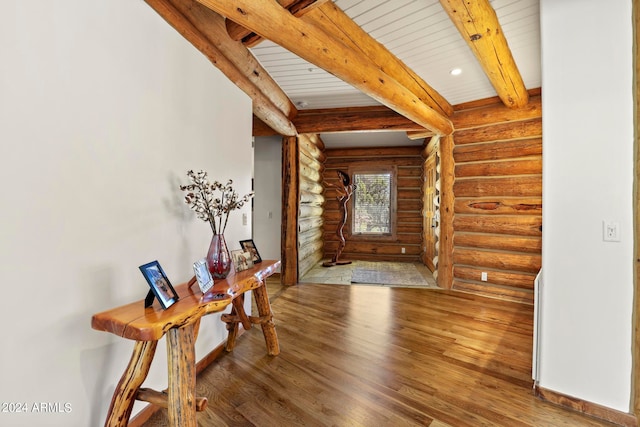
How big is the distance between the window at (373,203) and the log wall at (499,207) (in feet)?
8.56

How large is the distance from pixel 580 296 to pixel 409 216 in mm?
5231

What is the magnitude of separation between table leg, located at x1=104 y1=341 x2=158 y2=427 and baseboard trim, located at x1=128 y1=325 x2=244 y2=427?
29 cm

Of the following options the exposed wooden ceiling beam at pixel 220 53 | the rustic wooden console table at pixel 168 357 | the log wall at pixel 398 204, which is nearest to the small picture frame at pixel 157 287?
the rustic wooden console table at pixel 168 357

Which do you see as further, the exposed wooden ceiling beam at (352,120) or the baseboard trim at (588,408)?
the exposed wooden ceiling beam at (352,120)

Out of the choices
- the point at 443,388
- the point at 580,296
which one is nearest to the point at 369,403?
the point at 443,388

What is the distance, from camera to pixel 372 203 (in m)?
7.16

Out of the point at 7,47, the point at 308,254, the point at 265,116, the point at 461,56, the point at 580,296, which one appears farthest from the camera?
the point at 308,254

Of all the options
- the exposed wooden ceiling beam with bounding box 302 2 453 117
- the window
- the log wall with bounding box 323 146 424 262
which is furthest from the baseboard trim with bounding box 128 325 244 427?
the window

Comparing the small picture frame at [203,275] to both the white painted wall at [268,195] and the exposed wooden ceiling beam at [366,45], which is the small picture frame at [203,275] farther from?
the white painted wall at [268,195]

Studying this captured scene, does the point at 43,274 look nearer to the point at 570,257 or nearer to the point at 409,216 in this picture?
the point at 570,257

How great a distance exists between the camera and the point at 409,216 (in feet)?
22.8

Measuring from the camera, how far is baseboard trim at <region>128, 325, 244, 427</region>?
160cm

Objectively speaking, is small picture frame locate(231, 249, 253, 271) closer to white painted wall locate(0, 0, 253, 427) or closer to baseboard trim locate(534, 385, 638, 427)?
white painted wall locate(0, 0, 253, 427)

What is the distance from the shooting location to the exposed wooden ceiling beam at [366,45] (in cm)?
221
